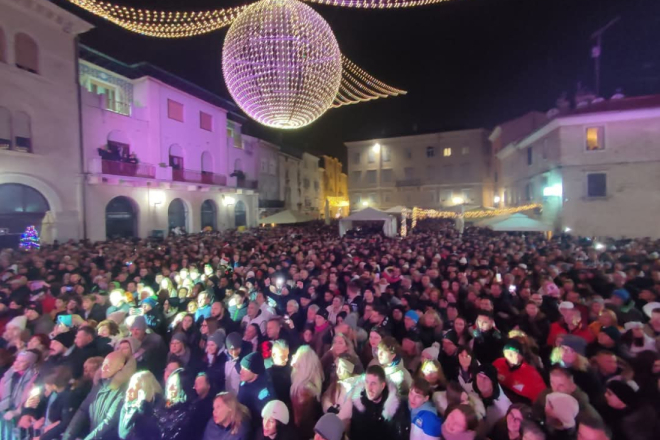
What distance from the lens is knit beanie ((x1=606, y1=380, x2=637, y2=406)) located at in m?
2.69

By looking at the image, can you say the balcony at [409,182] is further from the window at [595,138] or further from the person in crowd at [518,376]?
the person in crowd at [518,376]

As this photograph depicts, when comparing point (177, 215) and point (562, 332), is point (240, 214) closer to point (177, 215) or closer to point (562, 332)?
point (177, 215)

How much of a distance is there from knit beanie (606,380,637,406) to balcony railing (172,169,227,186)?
22.0m

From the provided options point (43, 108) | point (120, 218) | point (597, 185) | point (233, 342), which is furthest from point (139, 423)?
point (597, 185)

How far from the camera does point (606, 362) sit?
3.24 m

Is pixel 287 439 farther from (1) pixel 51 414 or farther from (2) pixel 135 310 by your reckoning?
(2) pixel 135 310

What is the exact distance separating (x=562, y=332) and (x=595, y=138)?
1735 centimetres

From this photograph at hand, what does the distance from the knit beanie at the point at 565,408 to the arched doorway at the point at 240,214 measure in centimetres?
2625

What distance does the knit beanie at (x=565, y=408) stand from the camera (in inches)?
98.4

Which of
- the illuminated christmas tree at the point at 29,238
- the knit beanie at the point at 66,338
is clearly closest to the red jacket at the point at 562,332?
the knit beanie at the point at 66,338

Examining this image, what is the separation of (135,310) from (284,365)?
3.46m

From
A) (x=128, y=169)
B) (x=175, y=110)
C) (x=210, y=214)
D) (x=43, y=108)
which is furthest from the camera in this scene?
(x=210, y=214)

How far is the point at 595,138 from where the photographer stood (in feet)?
56.1

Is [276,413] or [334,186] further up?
[334,186]
